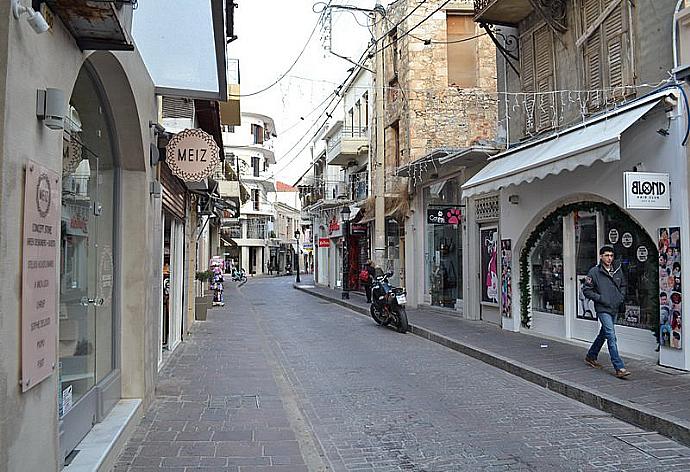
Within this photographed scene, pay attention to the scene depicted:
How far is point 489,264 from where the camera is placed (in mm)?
15781

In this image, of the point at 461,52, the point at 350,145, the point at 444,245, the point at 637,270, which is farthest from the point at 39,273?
the point at 350,145

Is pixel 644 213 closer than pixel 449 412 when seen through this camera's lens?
No

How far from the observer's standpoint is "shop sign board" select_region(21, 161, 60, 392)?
340 cm

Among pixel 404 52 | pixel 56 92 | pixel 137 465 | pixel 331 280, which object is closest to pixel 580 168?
pixel 137 465

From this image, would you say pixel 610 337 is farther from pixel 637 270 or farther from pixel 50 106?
pixel 50 106

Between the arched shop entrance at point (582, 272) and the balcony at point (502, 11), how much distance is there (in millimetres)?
4490

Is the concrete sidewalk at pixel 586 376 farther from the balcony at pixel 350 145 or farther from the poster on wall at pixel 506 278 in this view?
the balcony at pixel 350 145

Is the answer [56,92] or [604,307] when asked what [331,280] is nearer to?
[604,307]

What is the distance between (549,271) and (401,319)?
4004mm

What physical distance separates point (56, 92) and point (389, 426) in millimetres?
4751

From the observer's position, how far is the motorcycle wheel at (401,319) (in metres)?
15.4

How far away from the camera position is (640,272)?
9953mm

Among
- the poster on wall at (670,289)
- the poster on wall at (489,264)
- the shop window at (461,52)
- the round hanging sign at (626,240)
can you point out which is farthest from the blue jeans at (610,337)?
the shop window at (461,52)

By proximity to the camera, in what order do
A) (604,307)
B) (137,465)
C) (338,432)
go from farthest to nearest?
(604,307), (338,432), (137,465)
